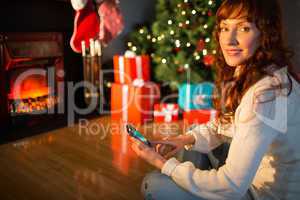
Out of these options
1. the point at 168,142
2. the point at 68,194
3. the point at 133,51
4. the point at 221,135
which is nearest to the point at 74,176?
the point at 68,194

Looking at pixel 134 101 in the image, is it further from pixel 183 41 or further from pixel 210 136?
pixel 210 136

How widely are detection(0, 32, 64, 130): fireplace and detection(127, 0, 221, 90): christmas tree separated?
2.66 ft

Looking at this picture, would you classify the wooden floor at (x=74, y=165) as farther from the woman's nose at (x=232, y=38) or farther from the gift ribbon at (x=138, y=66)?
the woman's nose at (x=232, y=38)

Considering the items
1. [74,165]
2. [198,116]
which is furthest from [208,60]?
[74,165]

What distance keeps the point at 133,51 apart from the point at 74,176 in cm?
168

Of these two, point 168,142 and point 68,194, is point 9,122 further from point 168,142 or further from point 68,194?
point 168,142

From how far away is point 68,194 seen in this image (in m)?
1.69

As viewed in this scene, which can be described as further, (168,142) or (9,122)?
(9,122)

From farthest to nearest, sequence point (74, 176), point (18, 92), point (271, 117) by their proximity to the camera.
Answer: point (18, 92), point (74, 176), point (271, 117)

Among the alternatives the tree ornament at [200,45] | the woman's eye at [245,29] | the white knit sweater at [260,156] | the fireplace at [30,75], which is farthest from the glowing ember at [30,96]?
the woman's eye at [245,29]

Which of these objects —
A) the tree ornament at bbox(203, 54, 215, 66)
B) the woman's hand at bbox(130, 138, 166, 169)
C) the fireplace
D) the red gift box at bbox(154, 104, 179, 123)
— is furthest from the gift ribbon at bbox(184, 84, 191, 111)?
the woman's hand at bbox(130, 138, 166, 169)

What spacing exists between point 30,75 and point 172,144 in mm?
2046

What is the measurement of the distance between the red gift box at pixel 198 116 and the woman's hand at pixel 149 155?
6.29 feet

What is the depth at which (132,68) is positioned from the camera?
2.98 meters
